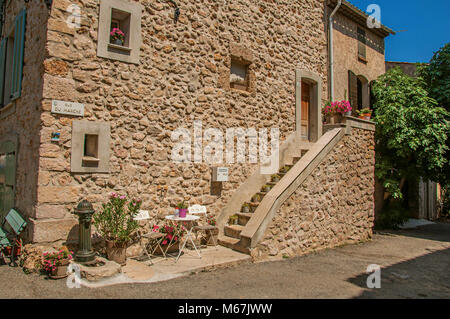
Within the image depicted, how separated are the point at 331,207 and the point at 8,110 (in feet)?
21.8

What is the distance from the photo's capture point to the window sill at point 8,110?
609 cm

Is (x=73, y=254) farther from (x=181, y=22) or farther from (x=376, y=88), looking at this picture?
(x=376, y=88)

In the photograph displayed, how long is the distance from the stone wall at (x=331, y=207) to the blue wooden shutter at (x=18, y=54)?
16.2ft

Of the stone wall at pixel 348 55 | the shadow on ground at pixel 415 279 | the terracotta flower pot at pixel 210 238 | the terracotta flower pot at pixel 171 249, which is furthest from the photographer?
the stone wall at pixel 348 55

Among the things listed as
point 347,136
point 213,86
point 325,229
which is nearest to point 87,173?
point 213,86

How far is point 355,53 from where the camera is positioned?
10586 millimetres

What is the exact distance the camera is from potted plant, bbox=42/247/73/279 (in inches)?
161

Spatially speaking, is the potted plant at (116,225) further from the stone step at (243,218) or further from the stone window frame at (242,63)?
the stone window frame at (242,63)

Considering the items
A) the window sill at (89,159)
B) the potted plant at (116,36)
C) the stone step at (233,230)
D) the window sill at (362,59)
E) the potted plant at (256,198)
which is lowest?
the stone step at (233,230)

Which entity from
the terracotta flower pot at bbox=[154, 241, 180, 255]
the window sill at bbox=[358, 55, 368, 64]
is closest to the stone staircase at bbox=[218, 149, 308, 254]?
the terracotta flower pot at bbox=[154, 241, 180, 255]

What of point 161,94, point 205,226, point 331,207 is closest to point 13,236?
point 205,226

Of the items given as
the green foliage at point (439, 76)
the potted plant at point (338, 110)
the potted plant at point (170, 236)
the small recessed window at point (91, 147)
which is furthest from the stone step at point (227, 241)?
the green foliage at point (439, 76)

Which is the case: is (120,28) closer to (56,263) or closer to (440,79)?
(56,263)

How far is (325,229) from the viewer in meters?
6.80
